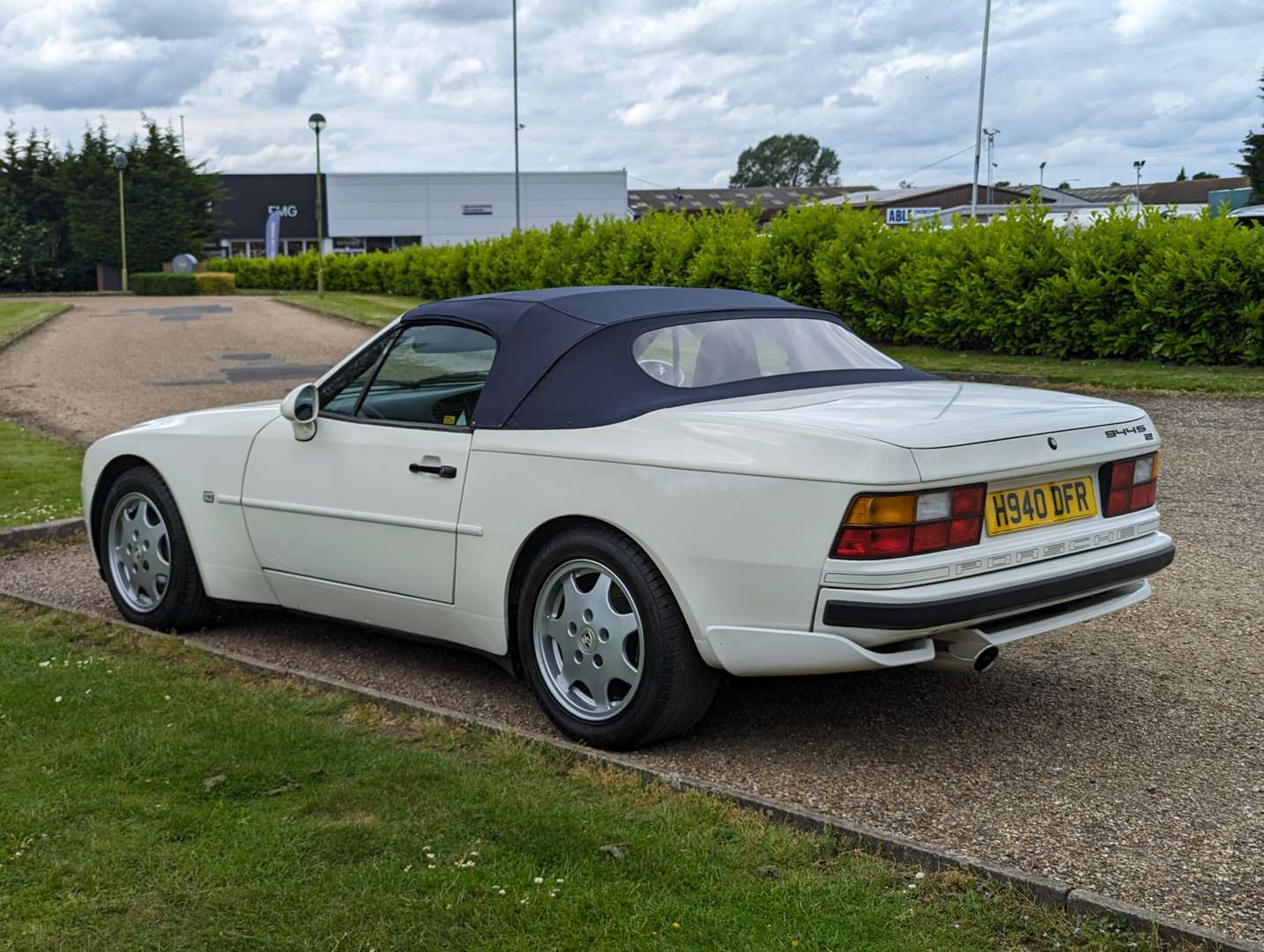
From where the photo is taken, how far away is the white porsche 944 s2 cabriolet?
12.8 ft

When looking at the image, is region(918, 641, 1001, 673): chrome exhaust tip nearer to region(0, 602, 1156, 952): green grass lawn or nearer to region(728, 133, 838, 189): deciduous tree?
region(0, 602, 1156, 952): green grass lawn

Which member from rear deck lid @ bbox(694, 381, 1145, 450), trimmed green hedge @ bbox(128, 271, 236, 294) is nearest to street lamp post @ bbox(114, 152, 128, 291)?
trimmed green hedge @ bbox(128, 271, 236, 294)

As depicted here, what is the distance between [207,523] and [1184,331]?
1130 centimetres

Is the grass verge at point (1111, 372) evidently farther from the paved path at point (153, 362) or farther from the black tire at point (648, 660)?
the black tire at point (648, 660)

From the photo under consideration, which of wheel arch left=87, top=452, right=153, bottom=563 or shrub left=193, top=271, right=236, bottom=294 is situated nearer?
wheel arch left=87, top=452, right=153, bottom=563

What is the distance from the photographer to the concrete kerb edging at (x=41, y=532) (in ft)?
26.0

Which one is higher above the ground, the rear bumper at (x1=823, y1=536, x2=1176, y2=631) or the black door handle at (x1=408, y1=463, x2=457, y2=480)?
the black door handle at (x1=408, y1=463, x2=457, y2=480)

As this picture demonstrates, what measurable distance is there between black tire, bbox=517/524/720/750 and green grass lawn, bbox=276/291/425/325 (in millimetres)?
21288

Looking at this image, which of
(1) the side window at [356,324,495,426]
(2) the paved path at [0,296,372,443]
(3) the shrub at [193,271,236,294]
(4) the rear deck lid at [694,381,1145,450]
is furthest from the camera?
(3) the shrub at [193,271,236,294]

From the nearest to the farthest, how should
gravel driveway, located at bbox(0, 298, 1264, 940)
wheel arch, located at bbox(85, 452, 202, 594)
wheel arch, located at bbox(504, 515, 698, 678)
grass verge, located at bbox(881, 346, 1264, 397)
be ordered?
gravel driveway, located at bbox(0, 298, 1264, 940) < wheel arch, located at bbox(504, 515, 698, 678) < wheel arch, located at bbox(85, 452, 202, 594) < grass verge, located at bbox(881, 346, 1264, 397)

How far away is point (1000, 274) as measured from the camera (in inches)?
602

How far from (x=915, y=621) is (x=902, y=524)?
0.27m

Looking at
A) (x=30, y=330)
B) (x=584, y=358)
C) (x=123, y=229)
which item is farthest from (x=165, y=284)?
(x=584, y=358)

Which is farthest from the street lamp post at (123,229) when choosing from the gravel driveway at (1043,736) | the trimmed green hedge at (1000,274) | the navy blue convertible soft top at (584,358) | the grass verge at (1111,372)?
the navy blue convertible soft top at (584,358)
